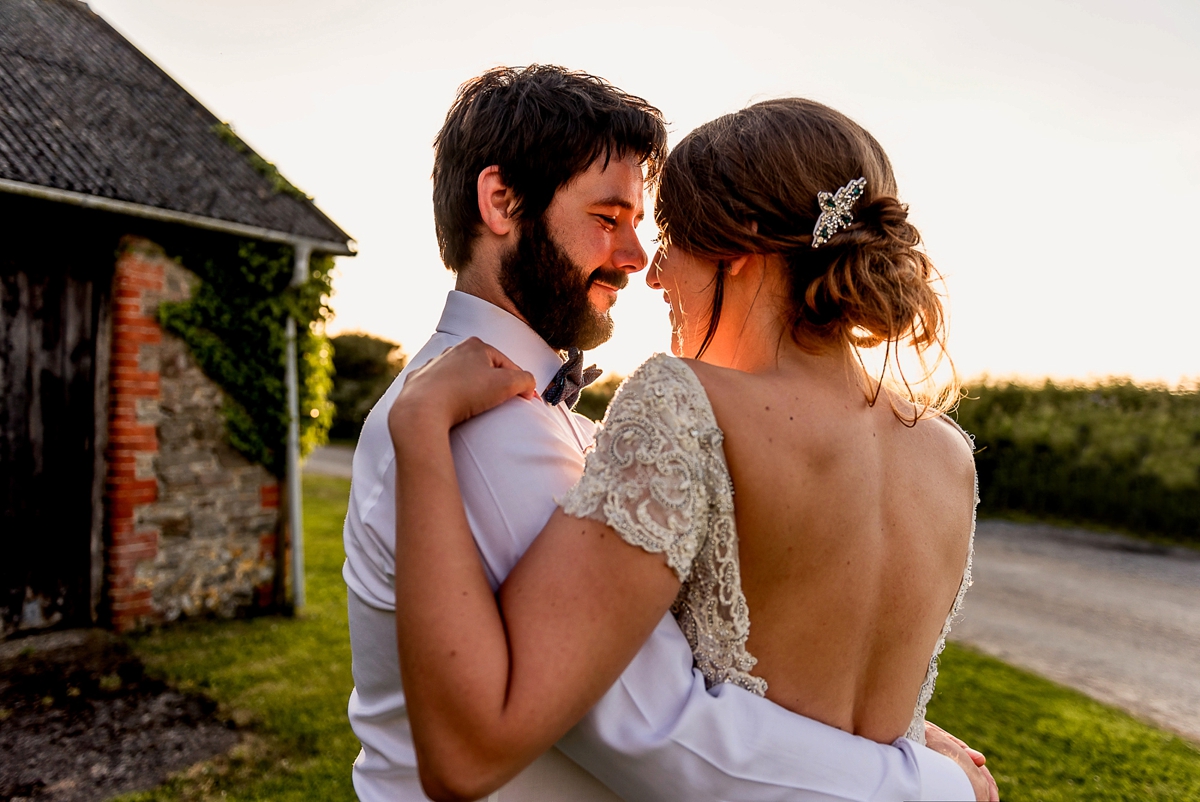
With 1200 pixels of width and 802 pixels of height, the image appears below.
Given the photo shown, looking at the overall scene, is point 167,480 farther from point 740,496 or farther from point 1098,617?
point 1098,617

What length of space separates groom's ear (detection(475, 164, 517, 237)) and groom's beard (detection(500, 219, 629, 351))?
0.04 m

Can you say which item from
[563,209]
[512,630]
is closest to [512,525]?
[512,630]

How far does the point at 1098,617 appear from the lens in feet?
25.8

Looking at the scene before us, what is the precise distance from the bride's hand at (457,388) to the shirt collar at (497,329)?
1.13ft

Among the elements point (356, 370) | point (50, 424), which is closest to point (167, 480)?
point (50, 424)

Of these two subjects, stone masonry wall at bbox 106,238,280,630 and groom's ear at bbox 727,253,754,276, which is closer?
groom's ear at bbox 727,253,754,276

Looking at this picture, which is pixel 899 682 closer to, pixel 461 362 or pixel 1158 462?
pixel 461 362

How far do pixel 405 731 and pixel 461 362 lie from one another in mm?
707

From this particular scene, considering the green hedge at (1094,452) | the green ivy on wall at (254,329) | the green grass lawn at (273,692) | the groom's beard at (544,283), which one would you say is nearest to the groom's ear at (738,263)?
the groom's beard at (544,283)

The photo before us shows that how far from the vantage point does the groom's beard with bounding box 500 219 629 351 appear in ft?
6.02

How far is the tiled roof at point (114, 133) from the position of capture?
565 centimetres

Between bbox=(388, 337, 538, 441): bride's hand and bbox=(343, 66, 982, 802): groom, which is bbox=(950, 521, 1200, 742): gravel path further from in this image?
bbox=(388, 337, 538, 441): bride's hand

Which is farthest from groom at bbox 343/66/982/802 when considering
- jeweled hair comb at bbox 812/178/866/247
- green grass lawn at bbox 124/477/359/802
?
green grass lawn at bbox 124/477/359/802

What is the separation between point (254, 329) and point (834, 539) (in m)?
6.44
